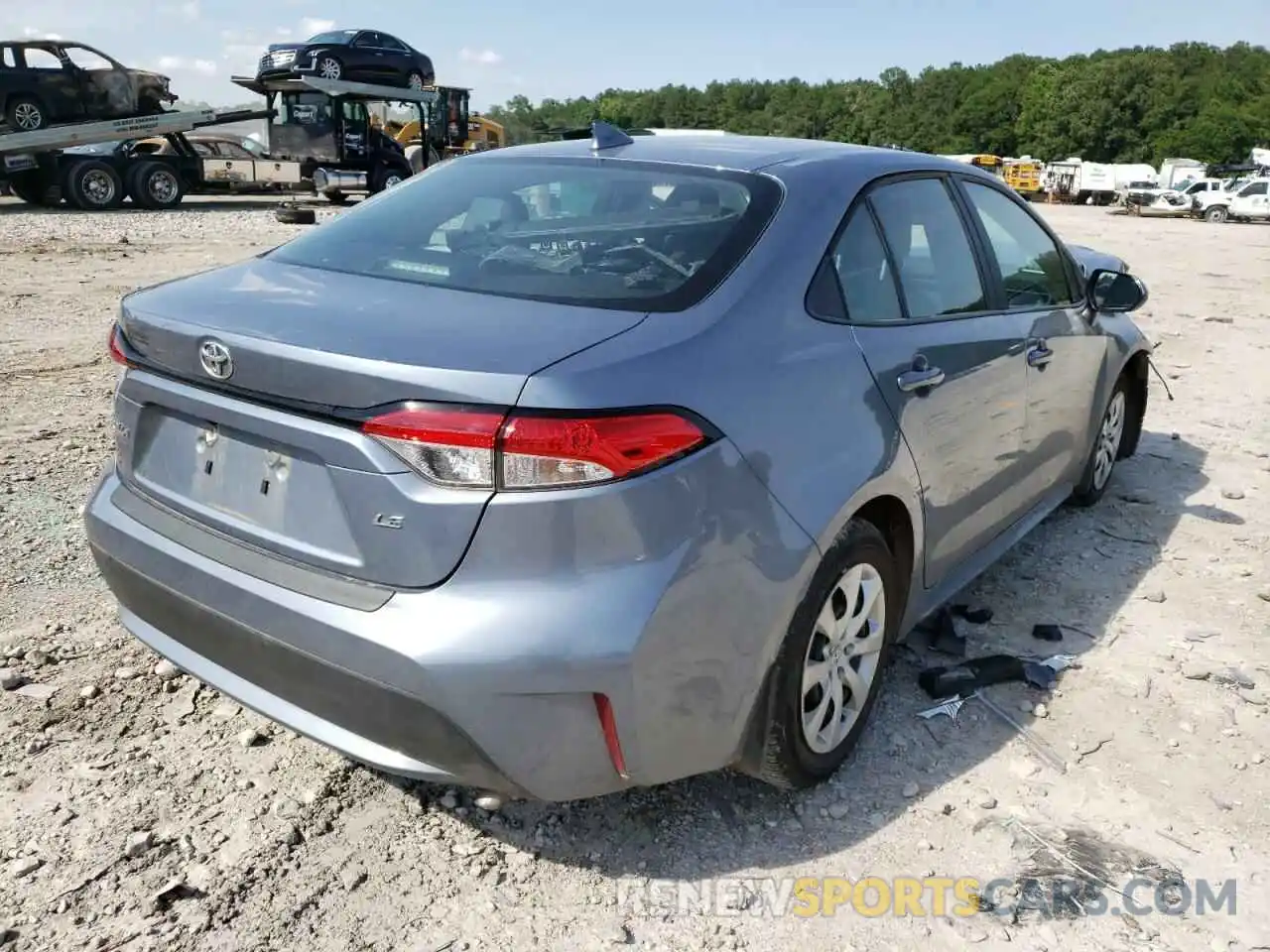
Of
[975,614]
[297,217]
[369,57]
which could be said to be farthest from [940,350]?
[369,57]

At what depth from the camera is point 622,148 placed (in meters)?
3.30

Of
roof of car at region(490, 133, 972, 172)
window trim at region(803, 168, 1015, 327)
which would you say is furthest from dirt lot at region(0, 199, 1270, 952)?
roof of car at region(490, 133, 972, 172)

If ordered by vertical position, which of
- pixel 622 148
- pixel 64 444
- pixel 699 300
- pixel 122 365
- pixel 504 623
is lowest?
pixel 64 444

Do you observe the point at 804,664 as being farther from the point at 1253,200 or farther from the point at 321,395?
the point at 1253,200

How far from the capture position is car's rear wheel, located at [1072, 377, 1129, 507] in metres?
4.90

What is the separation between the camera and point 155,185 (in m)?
21.8

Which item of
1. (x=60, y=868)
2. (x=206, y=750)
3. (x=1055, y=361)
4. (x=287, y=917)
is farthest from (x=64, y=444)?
(x=1055, y=361)

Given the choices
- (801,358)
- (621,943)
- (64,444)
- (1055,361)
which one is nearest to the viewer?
(621,943)

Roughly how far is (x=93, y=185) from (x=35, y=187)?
1.38 m

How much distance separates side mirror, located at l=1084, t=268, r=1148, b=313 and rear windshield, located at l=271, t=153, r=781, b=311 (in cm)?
225

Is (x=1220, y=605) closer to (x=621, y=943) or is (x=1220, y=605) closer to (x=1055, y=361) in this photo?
(x=1055, y=361)

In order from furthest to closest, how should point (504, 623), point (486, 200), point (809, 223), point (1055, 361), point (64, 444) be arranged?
point (64, 444) < point (1055, 361) < point (486, 200) < point (809, 223) < point (504, 623)

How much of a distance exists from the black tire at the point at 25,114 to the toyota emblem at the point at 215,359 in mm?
21834

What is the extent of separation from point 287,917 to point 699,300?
5.43 feet
